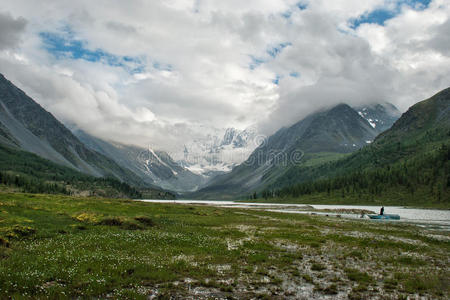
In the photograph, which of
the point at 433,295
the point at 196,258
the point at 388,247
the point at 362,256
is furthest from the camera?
the point at 388,247

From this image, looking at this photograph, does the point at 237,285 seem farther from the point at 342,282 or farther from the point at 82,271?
the point at 82,271

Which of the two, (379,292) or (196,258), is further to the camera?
(196,258)

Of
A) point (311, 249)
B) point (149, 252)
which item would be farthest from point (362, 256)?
point (149, 252)

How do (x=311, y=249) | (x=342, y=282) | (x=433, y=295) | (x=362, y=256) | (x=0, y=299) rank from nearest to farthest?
1. (x=0, y=299)
2. (x=433, y=295)
3. (x=342, y=282)
4. (x=362, y=256)
5. (x=311, y=249)

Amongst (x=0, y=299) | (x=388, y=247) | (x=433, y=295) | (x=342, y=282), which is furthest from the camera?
(x=388, y=247)

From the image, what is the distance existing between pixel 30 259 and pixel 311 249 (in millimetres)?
27667

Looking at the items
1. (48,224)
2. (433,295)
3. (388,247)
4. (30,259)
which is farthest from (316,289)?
(48,224)

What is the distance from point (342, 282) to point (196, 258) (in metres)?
12.0

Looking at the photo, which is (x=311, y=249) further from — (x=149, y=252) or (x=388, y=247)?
(x=149, y=252)

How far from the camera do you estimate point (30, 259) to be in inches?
864

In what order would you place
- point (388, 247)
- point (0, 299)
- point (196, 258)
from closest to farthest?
1. point (0, 299)
2. point (196, 258)
3. point (388, 247)

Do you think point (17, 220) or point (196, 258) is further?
point (17, 220)

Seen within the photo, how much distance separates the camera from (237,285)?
19.8 m

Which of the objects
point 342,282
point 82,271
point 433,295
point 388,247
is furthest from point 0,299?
point 388,247
